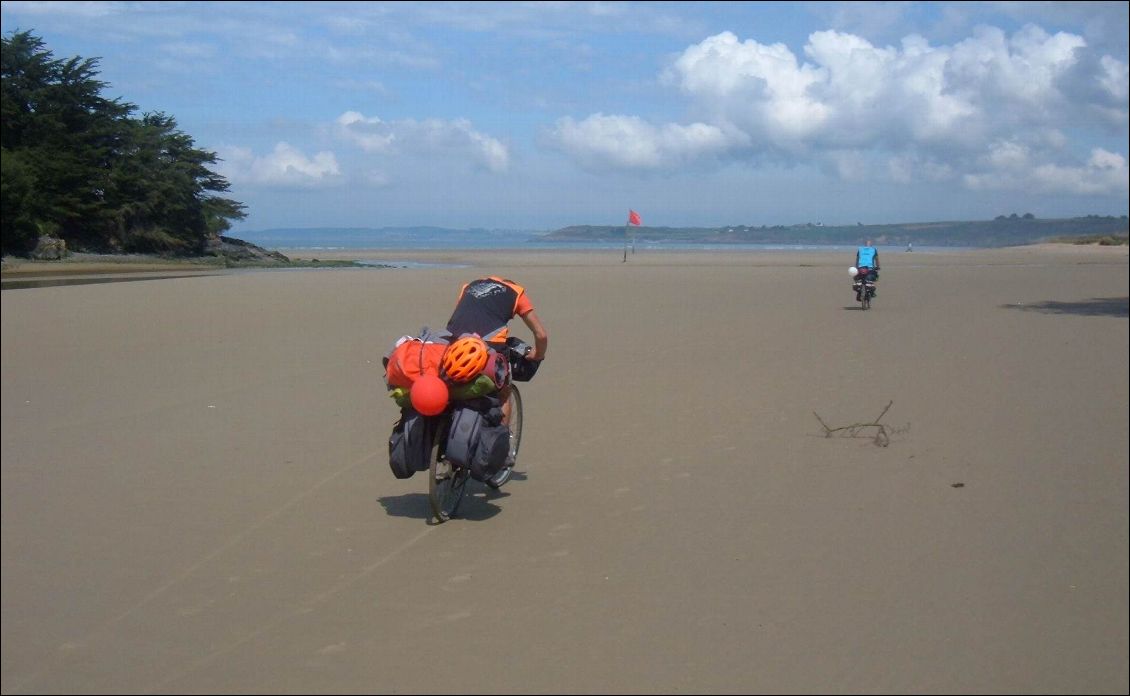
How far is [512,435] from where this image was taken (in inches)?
278

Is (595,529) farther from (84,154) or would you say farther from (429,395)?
(84,154)

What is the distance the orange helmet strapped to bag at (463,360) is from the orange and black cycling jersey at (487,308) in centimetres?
54

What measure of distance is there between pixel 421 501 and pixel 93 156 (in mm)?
11421

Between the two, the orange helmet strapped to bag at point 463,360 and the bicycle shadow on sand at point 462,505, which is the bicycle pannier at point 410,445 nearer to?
the orange helmet strapped to bag at point 463,360

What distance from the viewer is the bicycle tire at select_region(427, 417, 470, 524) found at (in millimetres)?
5848

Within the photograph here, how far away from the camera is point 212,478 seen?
702cm

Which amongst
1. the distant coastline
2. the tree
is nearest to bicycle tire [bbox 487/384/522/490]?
the tree

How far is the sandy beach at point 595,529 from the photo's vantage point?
4.16 m

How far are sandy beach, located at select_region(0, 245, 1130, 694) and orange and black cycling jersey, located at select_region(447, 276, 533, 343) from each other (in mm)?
1072

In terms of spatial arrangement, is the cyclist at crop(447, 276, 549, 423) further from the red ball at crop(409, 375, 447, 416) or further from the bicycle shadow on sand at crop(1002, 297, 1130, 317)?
the bicycle shadow on sand at crop(1002, 297, 1130, 317)

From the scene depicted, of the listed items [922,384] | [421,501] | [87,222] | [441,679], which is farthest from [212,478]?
[87,222]

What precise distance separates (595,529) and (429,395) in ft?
3.85

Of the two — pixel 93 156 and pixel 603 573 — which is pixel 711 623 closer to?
pixel 603 573

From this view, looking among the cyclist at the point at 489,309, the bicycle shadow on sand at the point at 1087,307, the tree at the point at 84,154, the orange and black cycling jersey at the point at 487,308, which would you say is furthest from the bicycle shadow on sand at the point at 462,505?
the bicycle shadow on sand at the point at 1087,307
